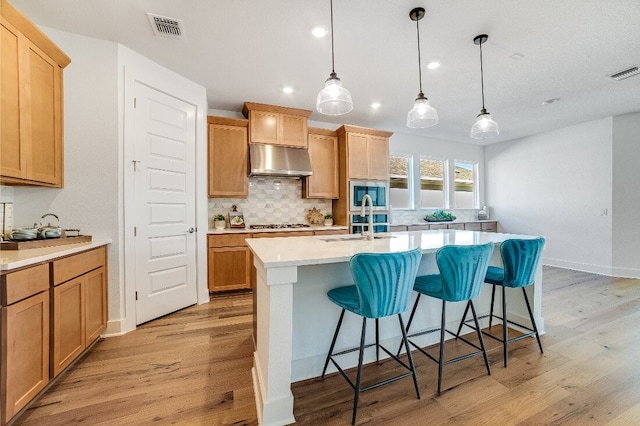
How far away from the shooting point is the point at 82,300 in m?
2.11

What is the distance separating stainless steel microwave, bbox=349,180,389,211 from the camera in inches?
181

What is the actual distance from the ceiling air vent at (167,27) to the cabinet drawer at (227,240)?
225 cm

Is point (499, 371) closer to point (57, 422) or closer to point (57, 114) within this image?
point (57, 422)

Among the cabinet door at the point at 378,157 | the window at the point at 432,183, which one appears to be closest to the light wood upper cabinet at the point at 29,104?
the cabinet door at the point at 378,157

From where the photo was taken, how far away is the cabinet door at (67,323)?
1.80 m

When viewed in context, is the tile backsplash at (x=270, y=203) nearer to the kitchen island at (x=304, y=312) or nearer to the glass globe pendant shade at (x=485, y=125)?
the kitchen island at (x=304, y=312)

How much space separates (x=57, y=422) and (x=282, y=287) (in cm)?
147

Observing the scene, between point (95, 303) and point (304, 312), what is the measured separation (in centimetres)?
180

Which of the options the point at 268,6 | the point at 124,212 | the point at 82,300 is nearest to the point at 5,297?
the point at 82,300

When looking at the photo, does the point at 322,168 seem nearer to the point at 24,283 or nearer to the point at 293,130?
the point at 293,130

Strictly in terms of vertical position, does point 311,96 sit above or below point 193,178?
above

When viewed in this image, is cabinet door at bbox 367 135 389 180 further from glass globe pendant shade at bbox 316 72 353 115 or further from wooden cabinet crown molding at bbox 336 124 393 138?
glass globe pendant shade at bbox 316 72 353 115

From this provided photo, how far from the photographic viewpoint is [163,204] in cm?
300

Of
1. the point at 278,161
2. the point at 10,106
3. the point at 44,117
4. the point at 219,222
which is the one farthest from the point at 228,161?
the point at 10,106
